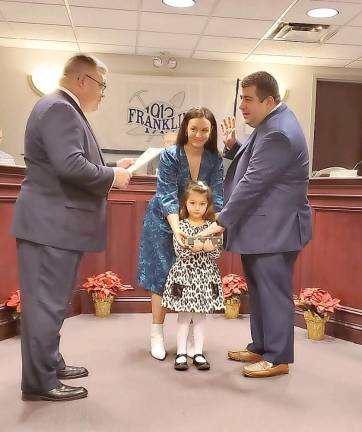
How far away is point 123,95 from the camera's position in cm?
648

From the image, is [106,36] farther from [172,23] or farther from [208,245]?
[208,245]

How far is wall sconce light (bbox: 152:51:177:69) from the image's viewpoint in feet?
20.9

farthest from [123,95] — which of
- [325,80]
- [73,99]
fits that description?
[73,99]

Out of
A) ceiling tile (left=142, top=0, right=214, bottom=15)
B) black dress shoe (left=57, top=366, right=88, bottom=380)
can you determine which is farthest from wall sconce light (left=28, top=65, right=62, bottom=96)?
black dress shoe (left=57, top=366, right=88, bottom=380)

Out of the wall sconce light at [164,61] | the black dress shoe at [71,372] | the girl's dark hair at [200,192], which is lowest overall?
the black dress shoe at [71,372]

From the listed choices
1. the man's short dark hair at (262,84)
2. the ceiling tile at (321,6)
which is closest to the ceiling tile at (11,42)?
the ceiling tile at (321,6)

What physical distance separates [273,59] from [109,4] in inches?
98.0

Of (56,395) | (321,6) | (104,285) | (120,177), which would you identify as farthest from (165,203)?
(321,6)

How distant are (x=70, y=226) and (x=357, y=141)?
18.2 feet

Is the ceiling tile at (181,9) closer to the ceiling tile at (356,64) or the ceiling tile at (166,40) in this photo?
the ceiling tile at (166,40)

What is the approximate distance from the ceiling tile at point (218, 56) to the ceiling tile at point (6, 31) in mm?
2064

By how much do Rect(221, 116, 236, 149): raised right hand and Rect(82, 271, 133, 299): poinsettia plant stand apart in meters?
1.38

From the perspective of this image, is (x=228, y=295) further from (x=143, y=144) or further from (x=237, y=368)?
(x=143, y=144)

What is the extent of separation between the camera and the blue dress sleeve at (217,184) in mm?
2754
